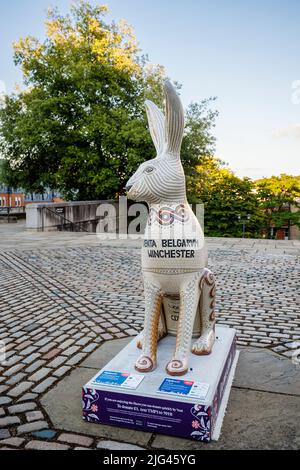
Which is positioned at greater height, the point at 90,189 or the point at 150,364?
the point at 90,189

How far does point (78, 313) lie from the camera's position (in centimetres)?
580

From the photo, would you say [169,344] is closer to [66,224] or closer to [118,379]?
[118,379]

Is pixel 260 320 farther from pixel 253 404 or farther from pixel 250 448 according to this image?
pixel 250 448

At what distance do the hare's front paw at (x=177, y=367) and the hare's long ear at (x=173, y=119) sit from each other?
1.63m

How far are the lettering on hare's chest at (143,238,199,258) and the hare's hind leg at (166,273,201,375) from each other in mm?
220

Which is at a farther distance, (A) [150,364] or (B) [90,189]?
(B) [90,189]

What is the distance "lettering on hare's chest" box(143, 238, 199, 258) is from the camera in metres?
3.17

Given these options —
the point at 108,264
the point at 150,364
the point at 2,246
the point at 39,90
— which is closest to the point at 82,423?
→ the point at 150,364

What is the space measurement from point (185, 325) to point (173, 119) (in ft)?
5.27

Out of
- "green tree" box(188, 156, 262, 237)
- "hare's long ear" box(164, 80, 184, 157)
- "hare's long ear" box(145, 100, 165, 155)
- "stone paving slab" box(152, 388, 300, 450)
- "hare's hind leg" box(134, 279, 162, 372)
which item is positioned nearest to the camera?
"stone paving slab" box(152, 388, 300, 450)

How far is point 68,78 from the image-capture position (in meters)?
22.6

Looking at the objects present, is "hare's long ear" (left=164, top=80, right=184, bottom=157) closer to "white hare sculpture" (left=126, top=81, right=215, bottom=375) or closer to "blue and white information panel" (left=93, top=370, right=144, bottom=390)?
"white hare sculpture" (left=126, top=81, right=215, bottom=375)

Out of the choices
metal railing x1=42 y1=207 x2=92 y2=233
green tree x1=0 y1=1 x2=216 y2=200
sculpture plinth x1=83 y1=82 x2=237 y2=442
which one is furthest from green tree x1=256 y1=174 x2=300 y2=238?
sculpture plinth x1=83 y1=82 x2=237 y2=442

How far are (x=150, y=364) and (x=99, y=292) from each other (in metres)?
3.99
